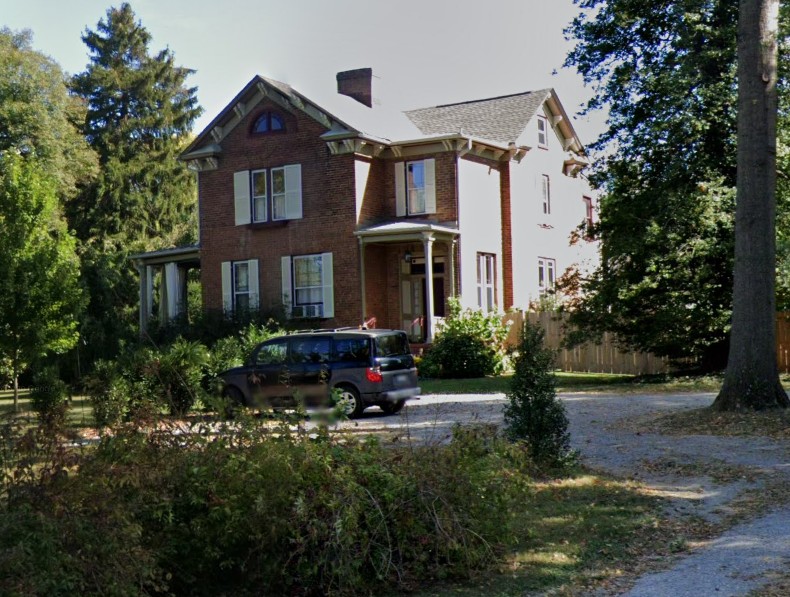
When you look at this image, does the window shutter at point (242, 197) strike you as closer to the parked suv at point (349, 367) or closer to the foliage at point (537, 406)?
the parked suv at point (349, 367)

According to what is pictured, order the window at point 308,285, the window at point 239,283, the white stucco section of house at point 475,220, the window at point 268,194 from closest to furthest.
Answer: the white stucco section of house at point 475,220, the window at point 308,285, the window at point 268,194, the window at point 239,283

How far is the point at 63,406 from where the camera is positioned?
250 inches

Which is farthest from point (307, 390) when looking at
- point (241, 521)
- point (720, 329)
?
point (720, 329)

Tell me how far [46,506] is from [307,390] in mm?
2286

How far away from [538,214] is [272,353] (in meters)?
17.4

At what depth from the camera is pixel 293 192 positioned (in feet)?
101

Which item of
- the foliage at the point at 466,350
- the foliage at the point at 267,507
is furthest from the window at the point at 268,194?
the foliage at the point at 267,507

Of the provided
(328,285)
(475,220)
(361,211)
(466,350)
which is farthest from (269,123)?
(466,350)

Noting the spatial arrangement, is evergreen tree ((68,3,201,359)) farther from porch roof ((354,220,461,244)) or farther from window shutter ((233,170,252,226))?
porch roof ((354,220,461,244))

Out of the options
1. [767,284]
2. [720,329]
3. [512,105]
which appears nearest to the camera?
[767,284]

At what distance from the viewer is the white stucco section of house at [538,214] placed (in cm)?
3262

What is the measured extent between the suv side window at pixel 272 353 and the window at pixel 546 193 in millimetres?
17783

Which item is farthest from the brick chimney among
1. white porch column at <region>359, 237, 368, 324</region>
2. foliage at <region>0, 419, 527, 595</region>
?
foliage at <region>0, 419, 527, 595</region>

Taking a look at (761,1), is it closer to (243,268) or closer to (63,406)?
(63,406)
